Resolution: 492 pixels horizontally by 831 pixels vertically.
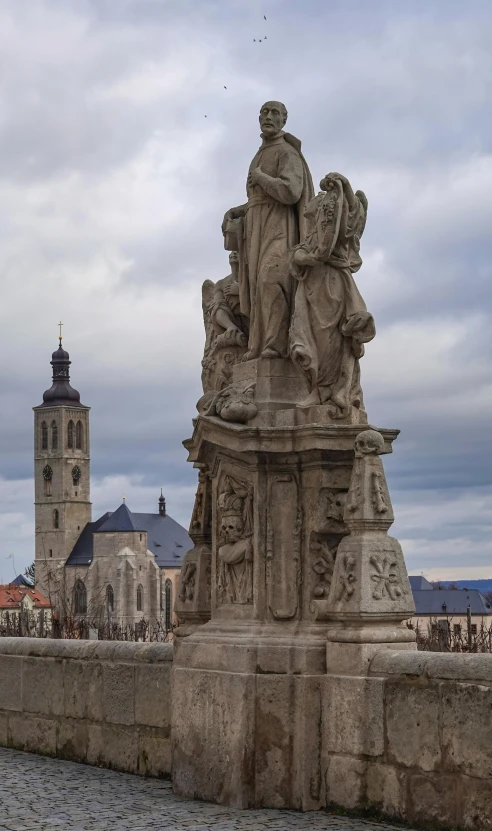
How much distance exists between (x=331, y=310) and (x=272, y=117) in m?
1.45

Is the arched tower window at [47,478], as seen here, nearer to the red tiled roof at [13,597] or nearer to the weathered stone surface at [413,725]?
the red tiled roof at [13,597]

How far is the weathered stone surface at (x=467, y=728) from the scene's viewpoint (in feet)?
24.0

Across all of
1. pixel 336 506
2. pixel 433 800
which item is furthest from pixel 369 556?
pixel 433 800

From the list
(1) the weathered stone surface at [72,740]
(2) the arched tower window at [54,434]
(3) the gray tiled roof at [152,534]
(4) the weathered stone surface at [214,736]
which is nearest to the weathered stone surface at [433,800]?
(4) the weathered stone surface at [214,736]

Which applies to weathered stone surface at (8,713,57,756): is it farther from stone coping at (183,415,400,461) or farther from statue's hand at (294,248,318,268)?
statue's hand at (294,248,318,268)

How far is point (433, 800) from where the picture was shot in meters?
7.55

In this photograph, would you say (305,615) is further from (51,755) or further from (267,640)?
(51,755)

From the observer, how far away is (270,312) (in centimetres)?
917

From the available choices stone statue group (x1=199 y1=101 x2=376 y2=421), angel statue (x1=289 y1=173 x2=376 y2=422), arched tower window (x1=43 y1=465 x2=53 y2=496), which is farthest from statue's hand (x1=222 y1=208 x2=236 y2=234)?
arched tower window (x1=43 y1=465 x2=53 y2=496)

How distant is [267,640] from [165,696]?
1.54 metres

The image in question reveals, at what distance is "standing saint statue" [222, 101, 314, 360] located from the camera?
917cm

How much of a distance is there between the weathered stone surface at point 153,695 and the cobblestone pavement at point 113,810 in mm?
393

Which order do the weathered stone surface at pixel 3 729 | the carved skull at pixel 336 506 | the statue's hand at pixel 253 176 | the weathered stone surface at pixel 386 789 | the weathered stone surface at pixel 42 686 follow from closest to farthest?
the weathered stone surface at pixel 386 789 < the carved skull at pixel 336 506 < the statue's hand at pixel 253 176 < the weathered stone surface at pixel 42 686 < the weathered stone surface at pixel 3 729

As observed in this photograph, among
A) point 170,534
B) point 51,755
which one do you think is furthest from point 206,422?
point 170,534
